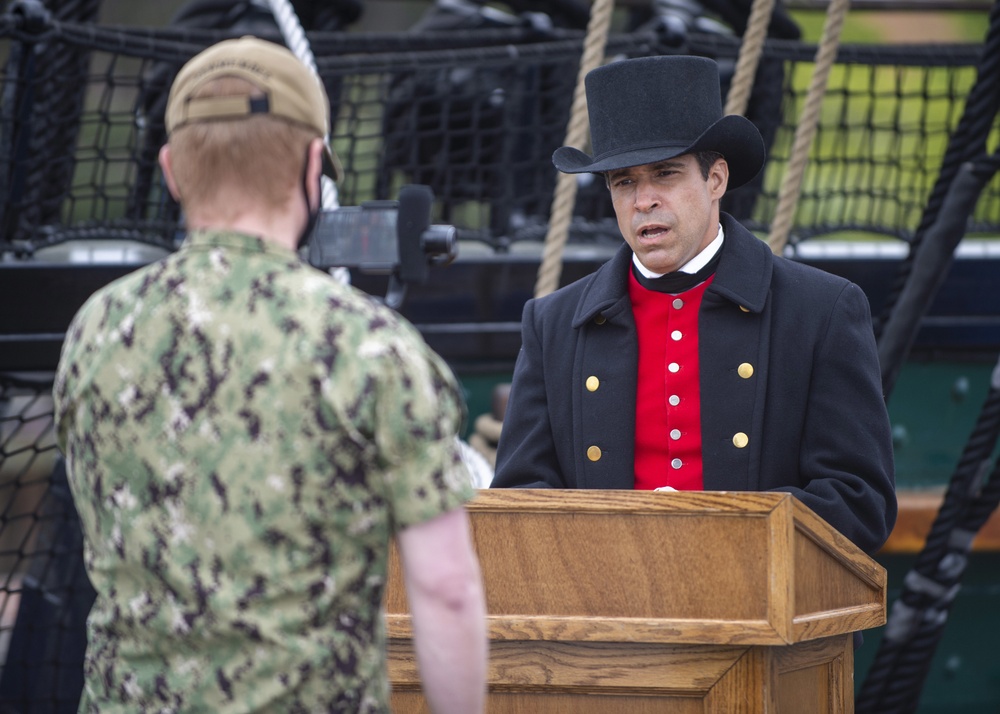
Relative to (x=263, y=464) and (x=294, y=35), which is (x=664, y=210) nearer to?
(x=263, y=464)

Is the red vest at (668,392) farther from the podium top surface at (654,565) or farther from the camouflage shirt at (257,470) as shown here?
the camouflage shirt at (257,470)

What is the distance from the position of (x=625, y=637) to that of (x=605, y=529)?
146 millimetres

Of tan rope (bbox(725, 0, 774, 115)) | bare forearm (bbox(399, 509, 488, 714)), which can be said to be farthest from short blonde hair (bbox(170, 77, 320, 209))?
tan rope (bbox(725, 0, 774, 115))

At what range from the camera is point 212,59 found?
4.34 feet

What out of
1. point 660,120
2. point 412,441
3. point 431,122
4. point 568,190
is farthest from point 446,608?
point 431,122

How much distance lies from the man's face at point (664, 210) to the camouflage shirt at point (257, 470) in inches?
40.3

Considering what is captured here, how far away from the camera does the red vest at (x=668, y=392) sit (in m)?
2.22

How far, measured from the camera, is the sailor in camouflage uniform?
1249mm

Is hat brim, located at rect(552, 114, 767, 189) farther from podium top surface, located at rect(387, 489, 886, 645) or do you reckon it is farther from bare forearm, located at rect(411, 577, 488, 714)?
bare forearm, located at rect(411, 577, 488, 714)

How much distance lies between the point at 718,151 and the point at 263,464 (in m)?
1.30

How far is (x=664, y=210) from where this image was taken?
2.25 meters

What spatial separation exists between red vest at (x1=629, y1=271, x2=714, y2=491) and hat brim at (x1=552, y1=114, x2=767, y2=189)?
0.23 m

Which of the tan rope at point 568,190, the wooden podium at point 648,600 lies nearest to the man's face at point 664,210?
the wooden podium at point 648,600

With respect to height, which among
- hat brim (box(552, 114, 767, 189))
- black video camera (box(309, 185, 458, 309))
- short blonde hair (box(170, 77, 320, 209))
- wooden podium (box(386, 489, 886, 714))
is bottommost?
wooden podium (box(386, 489, 886, 714))
